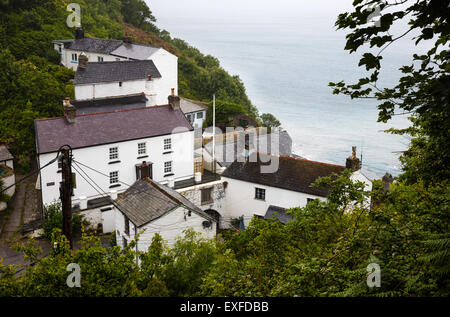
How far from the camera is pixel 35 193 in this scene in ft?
99.2

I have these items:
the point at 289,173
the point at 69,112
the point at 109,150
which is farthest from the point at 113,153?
the point at 289,173

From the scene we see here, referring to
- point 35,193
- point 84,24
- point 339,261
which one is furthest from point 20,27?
point 339,261

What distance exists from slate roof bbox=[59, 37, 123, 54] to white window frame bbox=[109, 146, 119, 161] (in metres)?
27.2

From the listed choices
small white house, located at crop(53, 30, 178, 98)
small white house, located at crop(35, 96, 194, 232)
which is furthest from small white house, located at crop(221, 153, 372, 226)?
small white house, located at crop(53, 30, 178, 98)

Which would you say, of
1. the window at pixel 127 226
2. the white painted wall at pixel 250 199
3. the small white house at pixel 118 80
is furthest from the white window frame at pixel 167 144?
the small white house at pixel 118 80

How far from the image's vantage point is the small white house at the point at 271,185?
27.9 metres

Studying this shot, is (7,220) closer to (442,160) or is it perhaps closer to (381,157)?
(442,160)

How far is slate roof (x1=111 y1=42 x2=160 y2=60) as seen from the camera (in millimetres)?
49906

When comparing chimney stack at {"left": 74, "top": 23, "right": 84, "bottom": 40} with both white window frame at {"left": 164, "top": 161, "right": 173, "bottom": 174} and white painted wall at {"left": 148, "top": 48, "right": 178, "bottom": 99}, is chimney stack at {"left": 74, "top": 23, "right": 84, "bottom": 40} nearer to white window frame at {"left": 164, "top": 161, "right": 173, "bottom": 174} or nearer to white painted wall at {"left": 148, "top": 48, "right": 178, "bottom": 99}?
white painted wall at {"left": 148, "top": 48, "right": 178, "bottom": 99}

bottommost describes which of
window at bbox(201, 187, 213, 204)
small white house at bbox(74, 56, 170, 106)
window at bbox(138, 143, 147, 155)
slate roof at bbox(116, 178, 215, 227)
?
window at bbox(201, 187, 213, 204)

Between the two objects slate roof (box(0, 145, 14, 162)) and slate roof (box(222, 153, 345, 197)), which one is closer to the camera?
slate roof (box(222, 153, 345, 197))

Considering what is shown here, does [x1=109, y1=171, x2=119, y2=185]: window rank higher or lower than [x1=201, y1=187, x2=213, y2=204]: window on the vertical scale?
higher

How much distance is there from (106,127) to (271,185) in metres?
12.0

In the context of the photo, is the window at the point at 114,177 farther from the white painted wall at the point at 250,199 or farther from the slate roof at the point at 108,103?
the slate roof at the point at 108,103
